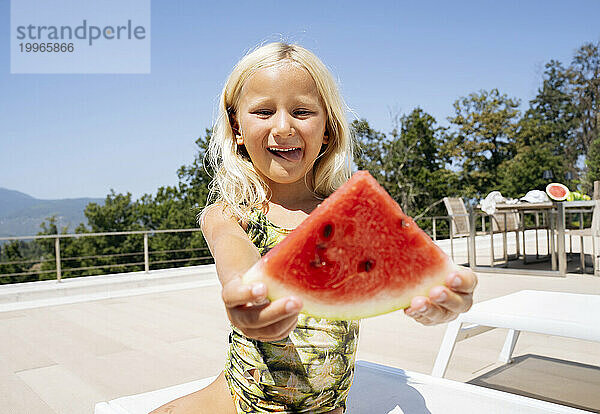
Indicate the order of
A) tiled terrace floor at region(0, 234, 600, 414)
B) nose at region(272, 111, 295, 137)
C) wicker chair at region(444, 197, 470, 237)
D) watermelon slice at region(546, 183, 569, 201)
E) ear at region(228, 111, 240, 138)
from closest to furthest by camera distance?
1. nose at region(272, 111, 295, 137)
2. ear at region(228, 111, 240, 138)
3. tiled terrace floor at region(0, 234, 600, 414)
4. watermelon slice at region(546, 183, 569, 201)
5. wicker chair at region(444, 197, 470, 237)

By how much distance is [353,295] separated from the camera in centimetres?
88

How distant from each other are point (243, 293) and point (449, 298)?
1.11 feet

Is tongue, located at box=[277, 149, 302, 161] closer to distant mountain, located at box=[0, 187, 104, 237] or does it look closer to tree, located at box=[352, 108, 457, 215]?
tree, located at box=[352, 108, 457, 215]

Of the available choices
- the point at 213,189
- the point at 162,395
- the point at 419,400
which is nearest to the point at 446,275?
the point at 213,189

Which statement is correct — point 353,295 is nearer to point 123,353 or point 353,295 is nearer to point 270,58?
point 270,58

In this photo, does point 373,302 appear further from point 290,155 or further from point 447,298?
point 290,155

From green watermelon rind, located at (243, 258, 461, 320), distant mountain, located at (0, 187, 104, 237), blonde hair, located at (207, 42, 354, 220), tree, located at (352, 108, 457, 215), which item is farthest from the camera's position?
A: distant mountain, located at (0, 187, 104, 237)

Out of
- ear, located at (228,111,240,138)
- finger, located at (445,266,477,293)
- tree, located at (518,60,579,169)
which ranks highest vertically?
tree, located at (518,60,579,169)

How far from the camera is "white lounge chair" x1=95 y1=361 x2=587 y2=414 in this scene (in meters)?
2.03

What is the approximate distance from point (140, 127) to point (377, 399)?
70647mm

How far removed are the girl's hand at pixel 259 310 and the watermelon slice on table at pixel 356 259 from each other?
64mm

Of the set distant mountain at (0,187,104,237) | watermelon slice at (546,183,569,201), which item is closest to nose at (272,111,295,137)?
watermelon slice at (546,183,569,201)

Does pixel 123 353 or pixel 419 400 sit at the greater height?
pixel 419 400

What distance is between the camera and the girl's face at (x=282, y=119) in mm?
1357
